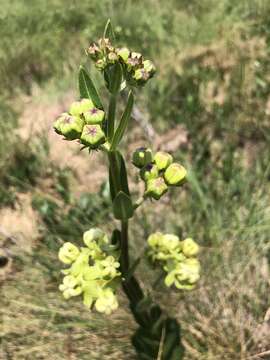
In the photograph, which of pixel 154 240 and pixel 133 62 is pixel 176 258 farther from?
pixel 133 62

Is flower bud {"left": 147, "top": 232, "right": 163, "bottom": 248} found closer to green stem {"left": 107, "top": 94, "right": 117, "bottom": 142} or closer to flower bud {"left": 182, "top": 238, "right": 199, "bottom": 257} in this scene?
flower bud {"left": 182, "top": 238, "right": 199, "bottom": 257}

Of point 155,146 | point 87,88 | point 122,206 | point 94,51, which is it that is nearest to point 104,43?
point 94,51

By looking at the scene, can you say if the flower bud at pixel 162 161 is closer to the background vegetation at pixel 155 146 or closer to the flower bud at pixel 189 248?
the flower bud at pixel 189 248

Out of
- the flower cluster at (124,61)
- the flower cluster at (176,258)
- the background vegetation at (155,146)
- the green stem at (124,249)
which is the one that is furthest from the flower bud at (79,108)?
the background vegetation at (155,146)

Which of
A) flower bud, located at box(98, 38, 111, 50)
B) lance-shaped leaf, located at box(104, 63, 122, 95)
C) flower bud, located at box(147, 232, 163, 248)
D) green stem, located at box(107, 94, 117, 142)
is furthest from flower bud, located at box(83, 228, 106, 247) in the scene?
flower bud, located at box(98, 38, 111, 50)

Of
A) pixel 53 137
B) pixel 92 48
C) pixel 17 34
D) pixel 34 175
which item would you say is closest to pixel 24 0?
pixel 17 34

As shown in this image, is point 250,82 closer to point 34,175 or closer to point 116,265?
point 34,175
